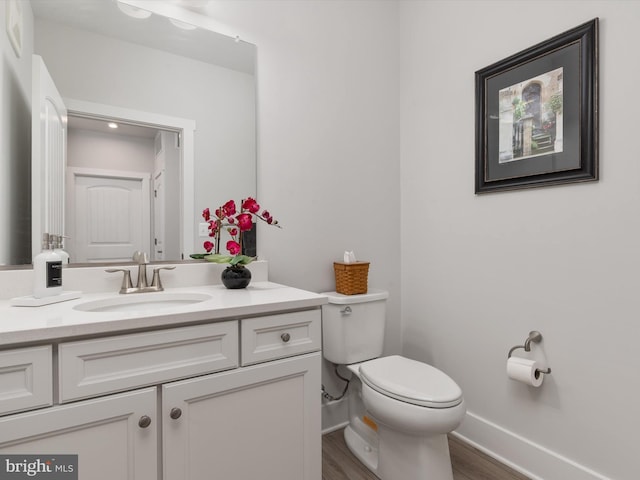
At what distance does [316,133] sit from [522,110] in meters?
0.98

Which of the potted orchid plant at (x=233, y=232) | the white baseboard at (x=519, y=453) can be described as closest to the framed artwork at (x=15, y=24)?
the potted orchid plant at (x=233, y=232)

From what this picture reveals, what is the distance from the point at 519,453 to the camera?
159 centimetres

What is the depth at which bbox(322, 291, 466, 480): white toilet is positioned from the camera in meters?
1.30

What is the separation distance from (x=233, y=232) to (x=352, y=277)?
0.63 metres

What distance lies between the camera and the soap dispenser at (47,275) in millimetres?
1085

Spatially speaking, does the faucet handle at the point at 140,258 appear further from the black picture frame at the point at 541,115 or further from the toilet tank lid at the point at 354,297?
the black picture frame at the point at 541,115

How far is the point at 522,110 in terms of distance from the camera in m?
1.58

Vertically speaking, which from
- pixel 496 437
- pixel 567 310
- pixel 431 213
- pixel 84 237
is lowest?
pixel 496 437

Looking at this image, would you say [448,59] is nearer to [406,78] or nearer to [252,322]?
[406,78]

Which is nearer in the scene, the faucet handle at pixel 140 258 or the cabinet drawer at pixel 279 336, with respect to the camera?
the cabinet drawer at pixel 279 336

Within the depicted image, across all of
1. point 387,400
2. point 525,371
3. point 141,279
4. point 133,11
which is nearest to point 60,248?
point 141,279

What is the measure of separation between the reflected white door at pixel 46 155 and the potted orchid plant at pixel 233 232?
54cm

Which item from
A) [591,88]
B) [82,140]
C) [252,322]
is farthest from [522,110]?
[82,140]

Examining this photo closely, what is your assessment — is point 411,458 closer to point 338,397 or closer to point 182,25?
point 338,397
